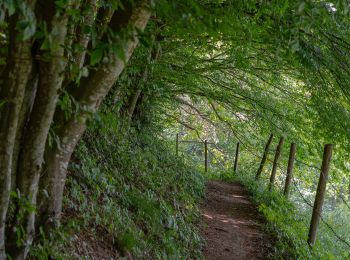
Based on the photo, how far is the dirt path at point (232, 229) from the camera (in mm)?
6918

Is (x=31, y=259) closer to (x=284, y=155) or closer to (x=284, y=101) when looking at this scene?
(x=284, y=101)

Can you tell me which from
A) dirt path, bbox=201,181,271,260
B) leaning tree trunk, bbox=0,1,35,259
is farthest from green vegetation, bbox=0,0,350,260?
dirt path, bbox=201,181,271,260

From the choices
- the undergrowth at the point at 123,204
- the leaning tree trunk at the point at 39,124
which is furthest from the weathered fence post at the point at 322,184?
the leaning tree trunk at the point at 39,124

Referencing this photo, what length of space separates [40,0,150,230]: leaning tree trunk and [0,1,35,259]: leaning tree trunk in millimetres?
436

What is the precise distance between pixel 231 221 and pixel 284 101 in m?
3.76

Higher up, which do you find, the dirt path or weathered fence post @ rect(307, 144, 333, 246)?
weathered fence post @ rect(307, 144, 333, 246)

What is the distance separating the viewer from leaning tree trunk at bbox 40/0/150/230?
9.35 ft

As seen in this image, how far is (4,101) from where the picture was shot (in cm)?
259

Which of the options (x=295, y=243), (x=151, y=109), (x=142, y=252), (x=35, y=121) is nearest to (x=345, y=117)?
(x=295, y=243)

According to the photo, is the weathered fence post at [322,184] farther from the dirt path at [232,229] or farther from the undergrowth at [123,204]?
the undergrowth at [123,204]

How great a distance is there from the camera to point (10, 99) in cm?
269

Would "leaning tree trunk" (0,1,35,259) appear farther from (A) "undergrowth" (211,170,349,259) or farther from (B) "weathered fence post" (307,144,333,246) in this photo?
(B) "weathered fence post" (307,144,333,246)

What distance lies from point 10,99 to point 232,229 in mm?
6344

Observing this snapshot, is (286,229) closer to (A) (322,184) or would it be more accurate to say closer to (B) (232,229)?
(B) (232,229)
